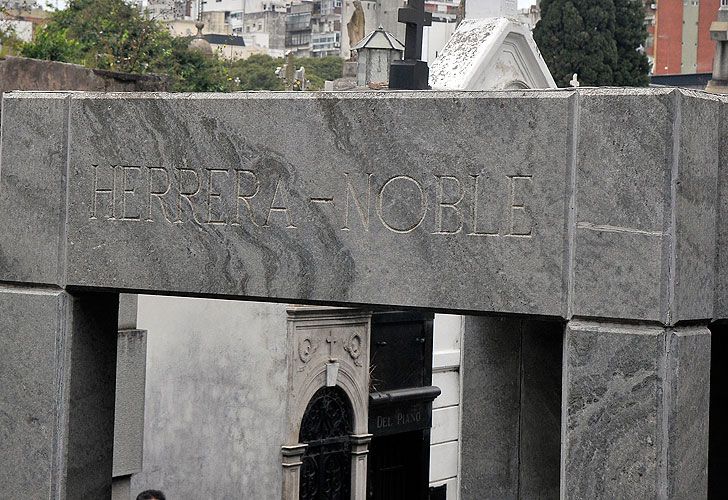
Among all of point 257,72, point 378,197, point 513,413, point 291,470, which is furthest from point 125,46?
point 257,72

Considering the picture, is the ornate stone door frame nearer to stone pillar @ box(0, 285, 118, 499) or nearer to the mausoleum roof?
the mausoleum roof

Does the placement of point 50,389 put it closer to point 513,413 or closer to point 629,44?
point 513,413

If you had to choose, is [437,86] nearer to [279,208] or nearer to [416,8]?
[416,8]

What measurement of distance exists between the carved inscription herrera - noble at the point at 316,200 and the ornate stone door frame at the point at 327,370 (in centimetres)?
916

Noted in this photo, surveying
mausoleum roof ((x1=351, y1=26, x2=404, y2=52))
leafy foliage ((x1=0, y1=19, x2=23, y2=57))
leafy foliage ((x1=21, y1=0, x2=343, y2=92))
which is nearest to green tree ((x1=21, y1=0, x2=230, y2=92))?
leafy foliage ((x1=21, y1=0, x2=343, y2=92))

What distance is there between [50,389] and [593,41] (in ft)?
166

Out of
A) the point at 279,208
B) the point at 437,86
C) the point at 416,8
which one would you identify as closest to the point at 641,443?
the point at 279,208

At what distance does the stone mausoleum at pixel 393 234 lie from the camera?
11.9 feet

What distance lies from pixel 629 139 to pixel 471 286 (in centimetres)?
60

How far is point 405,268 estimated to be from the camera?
3973 mm

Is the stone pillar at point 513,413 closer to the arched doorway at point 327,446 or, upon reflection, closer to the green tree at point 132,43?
the arched doorway at point 327,446

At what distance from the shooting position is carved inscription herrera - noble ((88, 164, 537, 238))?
3822 mm

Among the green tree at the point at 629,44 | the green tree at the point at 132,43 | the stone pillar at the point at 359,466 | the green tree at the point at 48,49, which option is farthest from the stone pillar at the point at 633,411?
the green tree at the point at 629,44

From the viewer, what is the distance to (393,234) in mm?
3992
